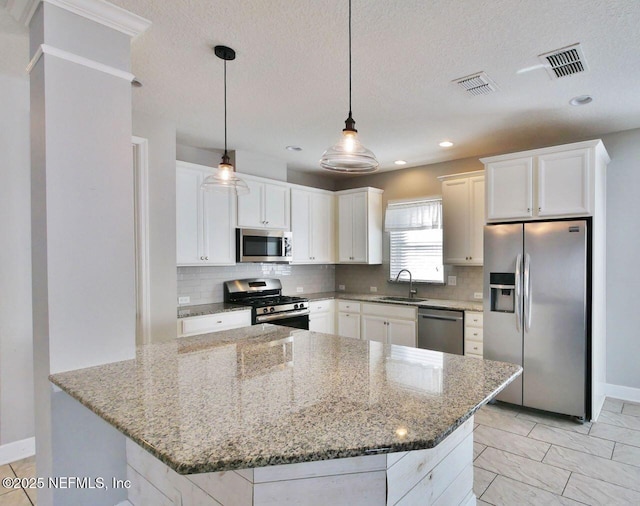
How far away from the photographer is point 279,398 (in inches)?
54.8

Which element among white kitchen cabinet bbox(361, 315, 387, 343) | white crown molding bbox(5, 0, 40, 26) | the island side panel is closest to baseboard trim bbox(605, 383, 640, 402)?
white kitchen cabinet bbox(361, 315, 387, 343)

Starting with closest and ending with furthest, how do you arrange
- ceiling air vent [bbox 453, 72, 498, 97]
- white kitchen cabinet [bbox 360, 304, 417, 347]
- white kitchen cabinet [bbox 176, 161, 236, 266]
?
ceiling air vent [bbox 453, 72, 498, 97] → white kitchen cabinet [bbox 176, 161, 236, 266] → white kitchen cabinet [bbox 360, 304, 417, 347]

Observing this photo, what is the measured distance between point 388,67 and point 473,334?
2820 mm

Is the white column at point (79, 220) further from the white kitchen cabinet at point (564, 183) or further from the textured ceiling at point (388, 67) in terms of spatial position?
the white kitchen cabinet at point (564, 183)

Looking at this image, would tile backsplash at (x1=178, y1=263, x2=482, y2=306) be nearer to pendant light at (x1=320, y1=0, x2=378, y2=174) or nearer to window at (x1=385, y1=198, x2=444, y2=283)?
→ window at (x1=385, y1=198, x2=444, y2=283)

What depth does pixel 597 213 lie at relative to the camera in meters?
3.29

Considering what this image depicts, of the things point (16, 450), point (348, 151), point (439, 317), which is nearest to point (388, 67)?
point (348, 151)

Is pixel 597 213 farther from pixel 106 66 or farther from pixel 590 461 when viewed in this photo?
pixel 106 66

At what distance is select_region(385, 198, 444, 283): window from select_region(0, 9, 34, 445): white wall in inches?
162

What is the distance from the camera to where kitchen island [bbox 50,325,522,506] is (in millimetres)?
1062

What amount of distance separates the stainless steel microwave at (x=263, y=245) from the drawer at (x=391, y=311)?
1209 mm

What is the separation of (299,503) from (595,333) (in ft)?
10.6

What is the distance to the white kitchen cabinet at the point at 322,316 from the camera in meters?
4.89

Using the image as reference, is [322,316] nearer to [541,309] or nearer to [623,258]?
[541,309]
